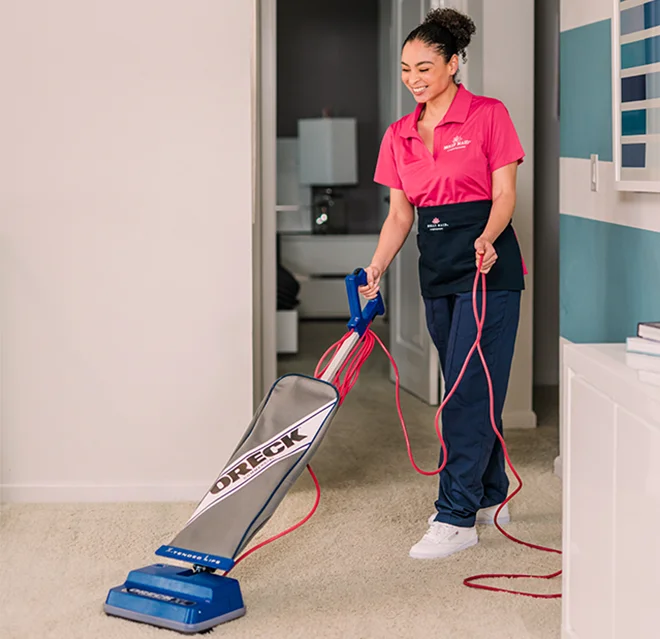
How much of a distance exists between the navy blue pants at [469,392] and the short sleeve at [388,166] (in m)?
0.36

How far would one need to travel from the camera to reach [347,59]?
8539 mm

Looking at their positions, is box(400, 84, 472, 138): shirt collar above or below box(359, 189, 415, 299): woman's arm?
above

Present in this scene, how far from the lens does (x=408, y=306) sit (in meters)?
5.14

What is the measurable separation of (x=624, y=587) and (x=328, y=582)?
37.7 inches

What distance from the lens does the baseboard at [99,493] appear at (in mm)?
3316

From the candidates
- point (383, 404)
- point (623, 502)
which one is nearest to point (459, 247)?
point (623, 502)

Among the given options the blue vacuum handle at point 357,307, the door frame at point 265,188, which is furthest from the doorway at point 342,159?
the blue vacuum handle at point 357,307

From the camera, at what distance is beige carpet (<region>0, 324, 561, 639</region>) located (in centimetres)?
235

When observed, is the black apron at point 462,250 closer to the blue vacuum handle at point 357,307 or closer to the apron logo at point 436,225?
the apron logo at point 436,225

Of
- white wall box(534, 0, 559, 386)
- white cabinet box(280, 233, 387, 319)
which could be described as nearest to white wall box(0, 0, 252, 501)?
white wall box(534, 0, 559, 386)

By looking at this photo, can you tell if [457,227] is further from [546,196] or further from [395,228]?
[546,196]

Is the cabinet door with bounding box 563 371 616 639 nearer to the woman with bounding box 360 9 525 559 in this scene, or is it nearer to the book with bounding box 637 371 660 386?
the book with bounding box 637 371 660 386

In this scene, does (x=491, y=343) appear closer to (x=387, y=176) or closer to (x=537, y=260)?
(x=387, y=176)

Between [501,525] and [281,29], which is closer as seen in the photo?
[501,525]
